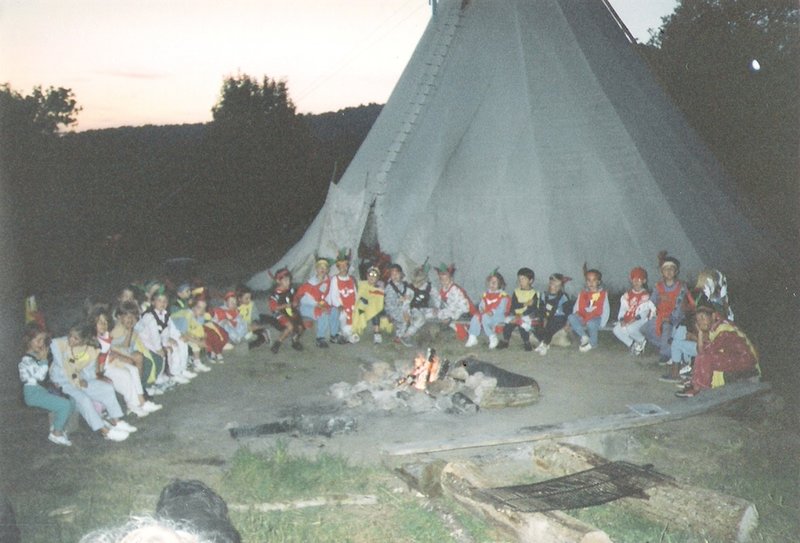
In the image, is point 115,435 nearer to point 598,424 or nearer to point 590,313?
point 598,424

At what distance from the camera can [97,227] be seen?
58.9 feet

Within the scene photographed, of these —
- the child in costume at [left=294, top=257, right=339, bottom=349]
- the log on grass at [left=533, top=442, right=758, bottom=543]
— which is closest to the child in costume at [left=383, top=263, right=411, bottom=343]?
the child in costume at [left=294, top=257, right=339, bottom=349]

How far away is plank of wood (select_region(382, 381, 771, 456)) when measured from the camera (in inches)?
215

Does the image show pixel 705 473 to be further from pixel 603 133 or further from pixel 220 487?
pixel 603 133

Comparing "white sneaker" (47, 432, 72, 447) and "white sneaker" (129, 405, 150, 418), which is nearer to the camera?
"white sneaker" (47, 432, 72, 447)

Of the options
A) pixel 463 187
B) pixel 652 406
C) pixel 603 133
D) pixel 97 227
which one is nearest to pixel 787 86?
pixel 603 133

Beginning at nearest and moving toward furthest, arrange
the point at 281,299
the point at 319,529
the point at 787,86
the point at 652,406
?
the point at 319,529 → the point at 652,406 → the point at 281,299 → the point at 787,86

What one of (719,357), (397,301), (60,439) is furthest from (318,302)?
(719,357)

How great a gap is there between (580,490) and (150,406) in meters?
3.93

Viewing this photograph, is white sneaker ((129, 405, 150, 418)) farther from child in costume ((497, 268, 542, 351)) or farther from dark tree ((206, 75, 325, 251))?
dark tree ((206, 75, 325, 251))

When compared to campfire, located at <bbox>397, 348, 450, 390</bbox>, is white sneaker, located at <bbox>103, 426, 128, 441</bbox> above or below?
below

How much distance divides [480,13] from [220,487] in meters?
8.91

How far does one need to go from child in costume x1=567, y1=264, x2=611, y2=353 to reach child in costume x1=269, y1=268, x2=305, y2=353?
326 centimetres

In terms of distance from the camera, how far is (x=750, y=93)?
2019cm
